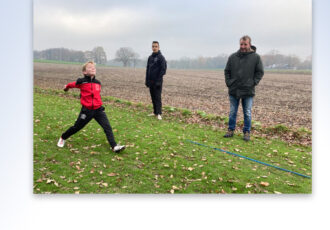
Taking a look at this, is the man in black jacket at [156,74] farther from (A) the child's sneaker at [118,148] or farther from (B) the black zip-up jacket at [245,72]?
(A) the child's sneaker at [118,148]

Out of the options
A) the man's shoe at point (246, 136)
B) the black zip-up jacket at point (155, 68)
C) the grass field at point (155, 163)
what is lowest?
the grass field at point (155, 163)

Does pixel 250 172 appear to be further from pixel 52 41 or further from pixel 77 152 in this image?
pixel 52 41

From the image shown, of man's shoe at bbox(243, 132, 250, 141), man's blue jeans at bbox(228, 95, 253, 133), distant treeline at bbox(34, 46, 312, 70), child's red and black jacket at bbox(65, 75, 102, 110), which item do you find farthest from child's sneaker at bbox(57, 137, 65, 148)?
man's shoe at bbox(243, 132, 250, 141)

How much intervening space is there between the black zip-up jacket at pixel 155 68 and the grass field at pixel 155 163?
1.17 meters

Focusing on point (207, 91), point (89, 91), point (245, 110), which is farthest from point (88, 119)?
point (207, 91)

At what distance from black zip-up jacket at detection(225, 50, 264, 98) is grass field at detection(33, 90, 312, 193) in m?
0.81

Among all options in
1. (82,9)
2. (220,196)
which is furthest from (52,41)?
(220,196)

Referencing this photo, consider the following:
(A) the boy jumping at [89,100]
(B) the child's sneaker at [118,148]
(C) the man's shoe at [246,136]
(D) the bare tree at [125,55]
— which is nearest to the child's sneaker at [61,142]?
(A) the boy jumping at [89,100]

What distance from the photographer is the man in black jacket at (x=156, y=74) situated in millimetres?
4659

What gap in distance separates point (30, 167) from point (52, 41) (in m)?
1.85

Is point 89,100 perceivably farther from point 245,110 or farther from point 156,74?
point 245,110

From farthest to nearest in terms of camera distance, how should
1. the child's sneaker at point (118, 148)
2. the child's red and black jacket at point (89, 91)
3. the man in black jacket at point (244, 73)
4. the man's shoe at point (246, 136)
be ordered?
the man's shoe at point (246, 136), the man in black jacket at point (244, 73), the child's sneaker at point (118, 148), the child's red and black jacket at point (89, 91)

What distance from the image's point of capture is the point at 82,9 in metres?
3.67

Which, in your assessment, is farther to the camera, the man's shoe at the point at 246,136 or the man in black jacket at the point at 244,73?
the man's shoe at the point at 246,136
